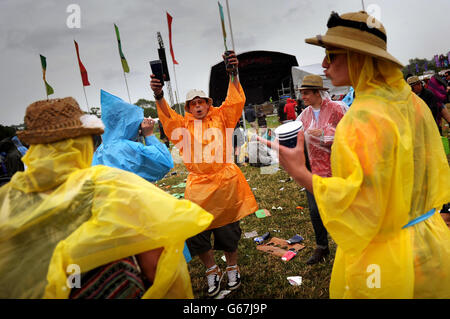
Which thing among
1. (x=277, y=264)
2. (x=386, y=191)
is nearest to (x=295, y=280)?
(x=277, y=264)

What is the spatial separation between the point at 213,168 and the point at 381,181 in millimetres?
1998

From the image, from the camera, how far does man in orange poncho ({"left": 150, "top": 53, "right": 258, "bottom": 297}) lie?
3137 mm

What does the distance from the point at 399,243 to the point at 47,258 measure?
173cm

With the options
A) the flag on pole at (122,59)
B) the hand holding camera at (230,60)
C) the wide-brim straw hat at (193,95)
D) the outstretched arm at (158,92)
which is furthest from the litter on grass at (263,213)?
the flag on pole at (122,59)

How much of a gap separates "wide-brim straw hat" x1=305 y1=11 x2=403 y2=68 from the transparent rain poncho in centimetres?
154

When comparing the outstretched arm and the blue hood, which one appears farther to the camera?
the blue hood

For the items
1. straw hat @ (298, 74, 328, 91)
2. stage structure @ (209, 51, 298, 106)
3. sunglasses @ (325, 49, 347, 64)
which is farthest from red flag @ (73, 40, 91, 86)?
stage structure @ (209, 51, 298, 106)

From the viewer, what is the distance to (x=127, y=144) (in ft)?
11.4

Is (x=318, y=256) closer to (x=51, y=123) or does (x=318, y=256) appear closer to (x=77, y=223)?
(x=77, y=223)

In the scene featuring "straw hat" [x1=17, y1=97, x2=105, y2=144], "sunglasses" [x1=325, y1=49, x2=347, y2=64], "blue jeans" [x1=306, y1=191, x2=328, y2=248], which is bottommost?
"blue jeans" [x1=306, y1=191, x2=328, y2=248]

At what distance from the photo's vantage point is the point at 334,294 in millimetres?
1705

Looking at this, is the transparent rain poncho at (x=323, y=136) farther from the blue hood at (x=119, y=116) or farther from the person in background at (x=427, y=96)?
the person in background at (x=427, y=96)

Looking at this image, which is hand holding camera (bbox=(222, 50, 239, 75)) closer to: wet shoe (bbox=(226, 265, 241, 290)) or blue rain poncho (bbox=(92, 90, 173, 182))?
blue rain poncho (bbox=(92, 90, 173, 182))
